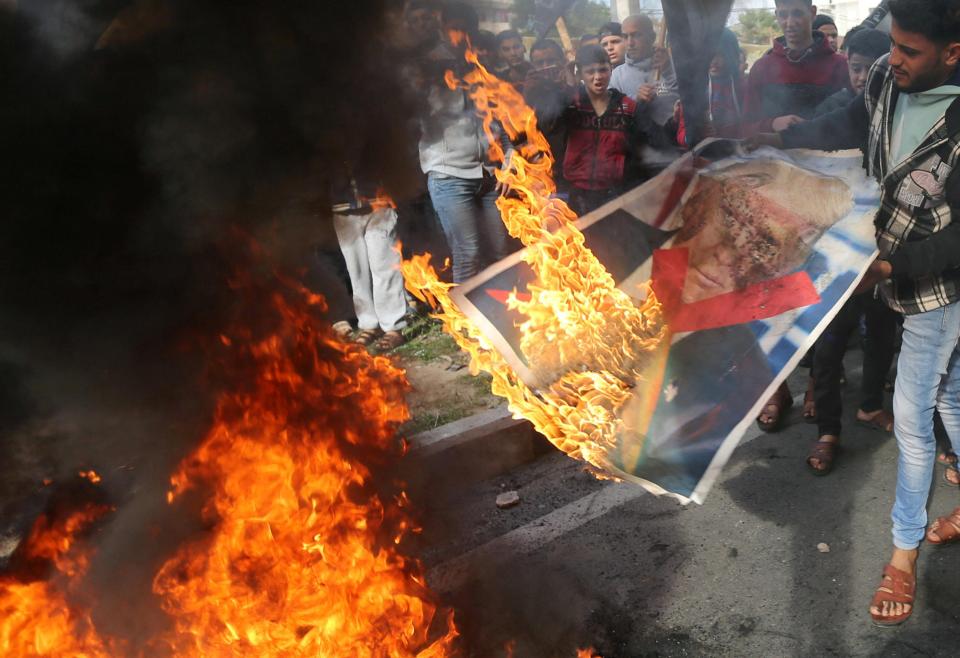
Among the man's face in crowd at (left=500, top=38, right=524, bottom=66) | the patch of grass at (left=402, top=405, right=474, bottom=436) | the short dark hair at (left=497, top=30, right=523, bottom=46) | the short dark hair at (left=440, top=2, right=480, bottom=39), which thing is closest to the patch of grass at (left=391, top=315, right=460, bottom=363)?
the patch of grass at (left=402, top=405, right=474, bottom=436)

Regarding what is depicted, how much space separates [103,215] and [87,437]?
1077 mm

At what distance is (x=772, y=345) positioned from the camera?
→ 205 centimetres

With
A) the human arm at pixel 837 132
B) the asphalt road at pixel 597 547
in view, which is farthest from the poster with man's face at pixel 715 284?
the asphalt road at pixel 597 547

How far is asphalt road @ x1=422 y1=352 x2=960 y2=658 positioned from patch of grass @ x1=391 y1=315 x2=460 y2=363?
1.78m

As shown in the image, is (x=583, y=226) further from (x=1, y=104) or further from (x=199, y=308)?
(x=1, y=104)

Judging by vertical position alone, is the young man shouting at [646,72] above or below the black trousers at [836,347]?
above

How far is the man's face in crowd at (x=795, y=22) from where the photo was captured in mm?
5539

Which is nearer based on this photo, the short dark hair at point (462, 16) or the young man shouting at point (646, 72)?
the short dark hair at point (462, 16)

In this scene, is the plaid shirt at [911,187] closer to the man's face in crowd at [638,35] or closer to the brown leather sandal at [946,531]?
the brown leather sandal at [946,531]

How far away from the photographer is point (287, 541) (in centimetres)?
298

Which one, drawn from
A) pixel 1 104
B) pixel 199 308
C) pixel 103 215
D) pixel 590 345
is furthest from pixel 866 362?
pixel 1 104

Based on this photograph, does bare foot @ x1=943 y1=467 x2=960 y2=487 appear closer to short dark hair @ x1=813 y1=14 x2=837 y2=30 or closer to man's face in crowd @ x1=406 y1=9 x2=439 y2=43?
man's face in crowd @ x1=406 y1=9 x2=439 y2=43

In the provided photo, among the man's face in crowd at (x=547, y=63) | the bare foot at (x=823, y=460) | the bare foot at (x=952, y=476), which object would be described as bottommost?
the bare foot at (x=952, y=476)

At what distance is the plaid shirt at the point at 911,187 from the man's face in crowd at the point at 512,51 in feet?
4.81
